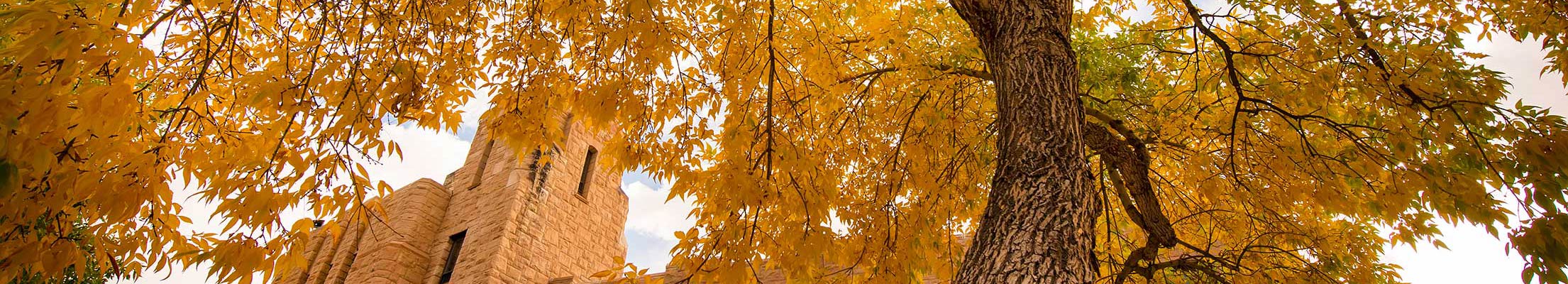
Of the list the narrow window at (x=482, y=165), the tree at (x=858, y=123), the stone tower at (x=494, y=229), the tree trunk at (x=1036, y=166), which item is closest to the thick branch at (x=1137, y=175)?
the tree at (x=858, y=123)

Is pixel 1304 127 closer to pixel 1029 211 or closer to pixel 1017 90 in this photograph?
pixel 1017 90

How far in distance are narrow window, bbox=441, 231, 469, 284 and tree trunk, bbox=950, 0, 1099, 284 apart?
11686 millimetres

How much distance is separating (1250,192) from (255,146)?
6400mm

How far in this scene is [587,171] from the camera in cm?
1550

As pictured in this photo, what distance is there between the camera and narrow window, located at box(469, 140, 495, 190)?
14.7 m

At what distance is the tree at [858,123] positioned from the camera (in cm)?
249

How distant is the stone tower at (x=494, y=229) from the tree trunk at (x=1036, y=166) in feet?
29.9

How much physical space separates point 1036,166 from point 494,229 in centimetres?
1138

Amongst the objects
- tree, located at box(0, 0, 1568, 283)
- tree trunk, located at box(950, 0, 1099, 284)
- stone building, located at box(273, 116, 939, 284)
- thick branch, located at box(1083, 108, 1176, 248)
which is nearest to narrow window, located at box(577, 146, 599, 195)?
stone building, located at box(273, 116, 939, 284)

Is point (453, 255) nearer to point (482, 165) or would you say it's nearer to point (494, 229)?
point (494, 229)

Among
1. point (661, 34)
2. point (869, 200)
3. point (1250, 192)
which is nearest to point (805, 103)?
point (869, 200)

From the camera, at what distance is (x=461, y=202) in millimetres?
14453

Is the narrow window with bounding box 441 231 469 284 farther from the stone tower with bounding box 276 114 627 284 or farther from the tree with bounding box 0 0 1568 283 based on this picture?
the tree with bounding box 0 0 1568 283

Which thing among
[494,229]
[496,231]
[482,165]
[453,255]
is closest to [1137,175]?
[496,231]
